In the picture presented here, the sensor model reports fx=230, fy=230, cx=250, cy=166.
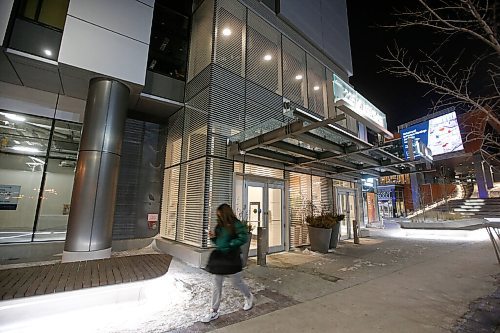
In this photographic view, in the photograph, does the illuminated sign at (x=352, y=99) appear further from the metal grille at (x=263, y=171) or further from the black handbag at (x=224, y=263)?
the black handbag at (x=224, y=263)

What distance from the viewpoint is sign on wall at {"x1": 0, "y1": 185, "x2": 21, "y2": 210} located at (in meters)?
7.14

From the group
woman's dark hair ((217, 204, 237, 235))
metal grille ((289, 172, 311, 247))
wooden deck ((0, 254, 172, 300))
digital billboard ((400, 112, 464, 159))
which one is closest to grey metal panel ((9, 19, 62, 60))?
wooden deck ((0, 254, 172, 300))

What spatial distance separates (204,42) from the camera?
8562 millimetres

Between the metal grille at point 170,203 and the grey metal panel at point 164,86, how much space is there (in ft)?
9.10

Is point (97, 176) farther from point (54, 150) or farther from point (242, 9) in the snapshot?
point (242, 9)

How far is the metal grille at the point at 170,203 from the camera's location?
8.38 m

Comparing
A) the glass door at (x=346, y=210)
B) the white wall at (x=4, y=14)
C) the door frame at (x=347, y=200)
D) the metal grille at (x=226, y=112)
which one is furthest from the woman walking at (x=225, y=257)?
the glass door at (x=346, y=210)

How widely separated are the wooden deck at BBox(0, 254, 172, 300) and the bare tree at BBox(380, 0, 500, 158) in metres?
5.59

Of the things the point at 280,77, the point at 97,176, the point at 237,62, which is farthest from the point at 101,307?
the point at 280,77

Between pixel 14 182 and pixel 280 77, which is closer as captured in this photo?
pixel 14 182

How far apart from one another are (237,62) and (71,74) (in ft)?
17.2

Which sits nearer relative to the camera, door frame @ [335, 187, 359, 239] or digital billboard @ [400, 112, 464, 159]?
Result: door frame @ [335, 187, 359, 239]

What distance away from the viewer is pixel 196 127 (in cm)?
788

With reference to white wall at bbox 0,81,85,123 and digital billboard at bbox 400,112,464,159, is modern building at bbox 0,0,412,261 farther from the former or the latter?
digital billboard at bbox 400,112,464,159
